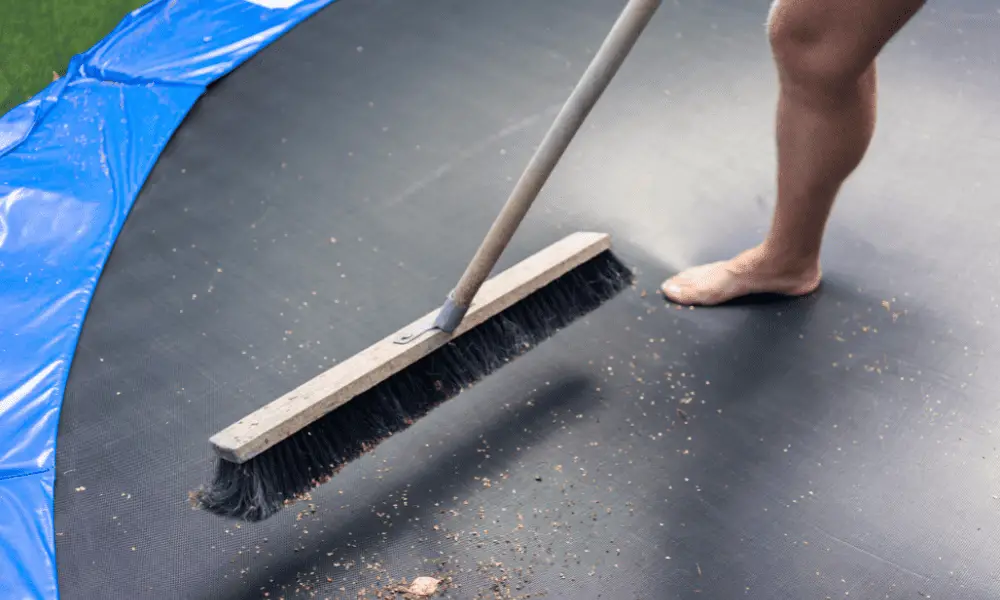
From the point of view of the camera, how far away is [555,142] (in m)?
1.16

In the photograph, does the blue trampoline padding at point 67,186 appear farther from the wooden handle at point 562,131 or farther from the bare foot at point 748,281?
the bare foot at point 748,281

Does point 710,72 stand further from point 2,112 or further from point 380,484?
point 2,112

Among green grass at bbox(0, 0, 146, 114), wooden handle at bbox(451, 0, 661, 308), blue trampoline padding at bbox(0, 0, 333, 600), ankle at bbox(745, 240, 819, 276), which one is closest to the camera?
wooden handle at bbox(451, 0, 661, 308)

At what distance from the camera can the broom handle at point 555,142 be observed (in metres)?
1.11

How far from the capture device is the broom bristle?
1.15 metres

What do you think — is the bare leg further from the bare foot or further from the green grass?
the green grass

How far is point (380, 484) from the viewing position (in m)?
1.27

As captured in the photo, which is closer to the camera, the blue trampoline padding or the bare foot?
the blue trampoline padding

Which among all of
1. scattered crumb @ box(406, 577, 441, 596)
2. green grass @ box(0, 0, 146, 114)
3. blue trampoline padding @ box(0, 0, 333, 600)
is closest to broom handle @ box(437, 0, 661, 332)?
scattered crumb @ box(406, 577, 441, 596)

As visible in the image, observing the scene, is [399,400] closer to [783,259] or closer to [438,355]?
[438,355]

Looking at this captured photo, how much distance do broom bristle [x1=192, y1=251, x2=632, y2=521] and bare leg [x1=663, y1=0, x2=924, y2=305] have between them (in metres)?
0.19

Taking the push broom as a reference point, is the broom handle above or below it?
above

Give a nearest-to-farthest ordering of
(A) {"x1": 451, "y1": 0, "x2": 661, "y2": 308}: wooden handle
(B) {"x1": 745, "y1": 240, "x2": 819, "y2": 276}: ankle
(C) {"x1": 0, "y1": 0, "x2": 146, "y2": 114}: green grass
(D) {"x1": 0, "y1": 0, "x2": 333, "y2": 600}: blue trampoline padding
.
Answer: (A) {"x1": 451, "y1": 0, "x2": 661, "y2": 308}: wooden handle
(D) {"x1": 0, "y1": 0, "x2": 333, "y2": 600}: blue trampoline padding
(B) {"x1": 745, "y1": 240, "x2": 819, "y2": 276}: ankle
(C) {"x1": 0, "y1": 0, "x2": 146, "y2": 114}: green grass

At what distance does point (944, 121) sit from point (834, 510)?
3.32ft
